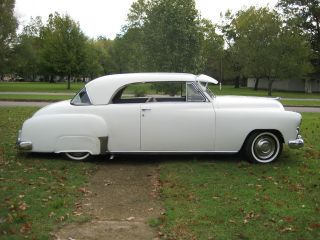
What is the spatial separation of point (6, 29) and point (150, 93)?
1514 inches

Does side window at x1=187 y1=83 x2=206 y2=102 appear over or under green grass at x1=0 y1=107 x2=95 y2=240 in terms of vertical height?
over

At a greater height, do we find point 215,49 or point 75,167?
point 215,49

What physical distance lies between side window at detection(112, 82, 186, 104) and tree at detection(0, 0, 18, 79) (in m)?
37.7

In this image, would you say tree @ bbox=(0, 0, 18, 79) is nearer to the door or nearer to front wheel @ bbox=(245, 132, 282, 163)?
the door

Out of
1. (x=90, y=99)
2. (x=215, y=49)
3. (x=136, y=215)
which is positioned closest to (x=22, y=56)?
(x=215, y=49)

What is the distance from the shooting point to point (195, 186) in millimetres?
6828

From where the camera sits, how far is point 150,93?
912 cm

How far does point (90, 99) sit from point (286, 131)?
3.49 metres

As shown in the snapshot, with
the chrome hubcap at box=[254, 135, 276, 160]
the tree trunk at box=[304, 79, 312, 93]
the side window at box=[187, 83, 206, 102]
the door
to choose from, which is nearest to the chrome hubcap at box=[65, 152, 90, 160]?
the door

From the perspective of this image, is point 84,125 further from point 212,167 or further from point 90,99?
point 212,167

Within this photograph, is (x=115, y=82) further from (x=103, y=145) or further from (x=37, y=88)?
(x=37, y=88)

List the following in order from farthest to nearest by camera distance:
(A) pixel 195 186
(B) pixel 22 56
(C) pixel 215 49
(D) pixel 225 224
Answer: (C) pixel 215 49, (B) pixel 22 56, (A) pixel 195 186, (D) pixel 225 224

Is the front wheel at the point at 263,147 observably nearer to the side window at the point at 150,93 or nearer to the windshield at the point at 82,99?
the side window at the point at 150,93

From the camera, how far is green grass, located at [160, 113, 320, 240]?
507cm
